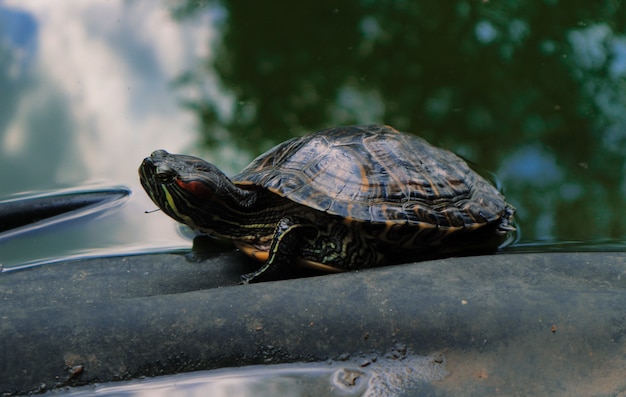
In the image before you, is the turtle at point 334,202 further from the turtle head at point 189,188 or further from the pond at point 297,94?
the pond at point 297,94

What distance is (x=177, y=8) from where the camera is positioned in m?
5.79

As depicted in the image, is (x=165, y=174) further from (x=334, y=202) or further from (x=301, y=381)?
(x=301, y=381)

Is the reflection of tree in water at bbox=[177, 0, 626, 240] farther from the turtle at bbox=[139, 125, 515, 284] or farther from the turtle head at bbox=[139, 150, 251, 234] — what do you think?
the turtle head at bbox=[139, 150, 251, 234]

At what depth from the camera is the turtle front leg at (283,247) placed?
9.43 feet

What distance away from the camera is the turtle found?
2896 mm

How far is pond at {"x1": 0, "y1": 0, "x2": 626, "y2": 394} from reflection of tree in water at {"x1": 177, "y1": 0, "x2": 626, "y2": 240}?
0.01 meters

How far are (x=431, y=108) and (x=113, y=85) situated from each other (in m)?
2.34

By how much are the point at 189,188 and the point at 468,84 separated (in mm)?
2604

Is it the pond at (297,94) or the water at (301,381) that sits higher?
the pond at (297,94)

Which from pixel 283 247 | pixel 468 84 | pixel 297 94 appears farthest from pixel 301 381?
pixel 468 84

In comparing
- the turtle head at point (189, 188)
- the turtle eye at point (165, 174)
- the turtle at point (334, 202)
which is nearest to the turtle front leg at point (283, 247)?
the turtle at point (334, 202)

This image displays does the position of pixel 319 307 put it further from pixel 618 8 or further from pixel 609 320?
pixel 618 8

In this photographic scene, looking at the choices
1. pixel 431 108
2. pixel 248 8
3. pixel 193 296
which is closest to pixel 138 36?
pixel 248 8

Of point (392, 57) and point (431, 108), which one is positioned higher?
point (392, 57)
